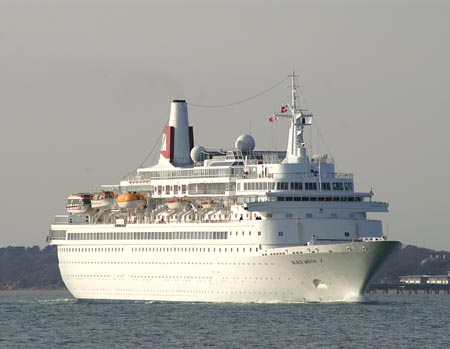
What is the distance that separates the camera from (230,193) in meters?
109

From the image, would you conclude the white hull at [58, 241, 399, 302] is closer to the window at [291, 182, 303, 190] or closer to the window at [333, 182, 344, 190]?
the window at [291, 182, 303, 190]

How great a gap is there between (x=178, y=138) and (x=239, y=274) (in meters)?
22.1

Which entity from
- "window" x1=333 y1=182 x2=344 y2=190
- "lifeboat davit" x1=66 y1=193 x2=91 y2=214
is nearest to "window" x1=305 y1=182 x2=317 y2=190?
"window" x1=333 y1=182 x2=344 y2=190

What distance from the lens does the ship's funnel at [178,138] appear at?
120875 mm

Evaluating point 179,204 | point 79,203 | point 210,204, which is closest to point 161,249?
point 179,204

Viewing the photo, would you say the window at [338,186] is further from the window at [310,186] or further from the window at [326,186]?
the window at [310,186]

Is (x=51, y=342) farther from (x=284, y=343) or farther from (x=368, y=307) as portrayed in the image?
(x=368, y=307)

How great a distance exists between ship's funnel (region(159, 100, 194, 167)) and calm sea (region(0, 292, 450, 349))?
15.3m

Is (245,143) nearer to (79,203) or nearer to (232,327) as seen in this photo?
(79,203)

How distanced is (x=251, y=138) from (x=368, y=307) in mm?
18812

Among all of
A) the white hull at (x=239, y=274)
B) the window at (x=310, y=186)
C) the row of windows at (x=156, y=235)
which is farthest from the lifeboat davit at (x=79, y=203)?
the window at (x=310, y=186)

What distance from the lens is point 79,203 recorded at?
12500cm

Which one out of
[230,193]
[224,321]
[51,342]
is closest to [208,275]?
[230,193]

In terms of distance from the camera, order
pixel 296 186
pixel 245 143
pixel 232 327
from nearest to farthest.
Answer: pixel 232 327
pixel 296 186
pixel 245 143
